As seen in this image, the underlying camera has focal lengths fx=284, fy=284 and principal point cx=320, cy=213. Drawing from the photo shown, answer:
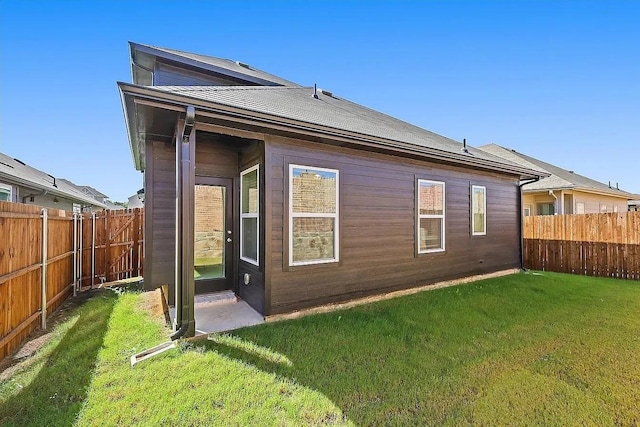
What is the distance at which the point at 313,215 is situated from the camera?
4555 mm

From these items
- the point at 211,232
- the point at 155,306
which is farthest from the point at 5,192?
the point at 211,232

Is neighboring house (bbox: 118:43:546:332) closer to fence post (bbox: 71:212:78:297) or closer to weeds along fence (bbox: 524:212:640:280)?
fence post (bbox: 71:212:78:297)

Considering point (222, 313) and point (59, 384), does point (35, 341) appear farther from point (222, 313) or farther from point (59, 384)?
point (222, 313)

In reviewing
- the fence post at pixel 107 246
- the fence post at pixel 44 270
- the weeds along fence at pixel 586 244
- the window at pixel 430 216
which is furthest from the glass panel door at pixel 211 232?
the weeds along fence at pixel 586 244

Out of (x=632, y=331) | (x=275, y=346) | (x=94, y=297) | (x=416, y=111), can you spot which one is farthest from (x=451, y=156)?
(x=416, y=111)

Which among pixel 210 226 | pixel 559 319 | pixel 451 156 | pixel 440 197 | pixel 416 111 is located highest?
pixel 416 111

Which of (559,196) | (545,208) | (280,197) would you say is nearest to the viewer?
(280,197)

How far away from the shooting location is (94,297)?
18.0ft

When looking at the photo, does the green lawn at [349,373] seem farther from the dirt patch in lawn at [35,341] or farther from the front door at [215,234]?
the front door at [215,234]

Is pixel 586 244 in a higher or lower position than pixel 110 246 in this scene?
lower

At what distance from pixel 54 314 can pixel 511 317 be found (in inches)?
285

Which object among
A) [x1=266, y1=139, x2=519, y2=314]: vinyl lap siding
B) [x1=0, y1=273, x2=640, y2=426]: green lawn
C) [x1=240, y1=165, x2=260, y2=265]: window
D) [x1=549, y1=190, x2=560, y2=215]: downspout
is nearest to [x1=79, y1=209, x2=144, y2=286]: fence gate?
[x1=0, y1=273, x2=640, y2=426]: green lawn

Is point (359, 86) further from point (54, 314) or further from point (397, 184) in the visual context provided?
point (54, 314)

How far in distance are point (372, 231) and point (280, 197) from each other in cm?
189
